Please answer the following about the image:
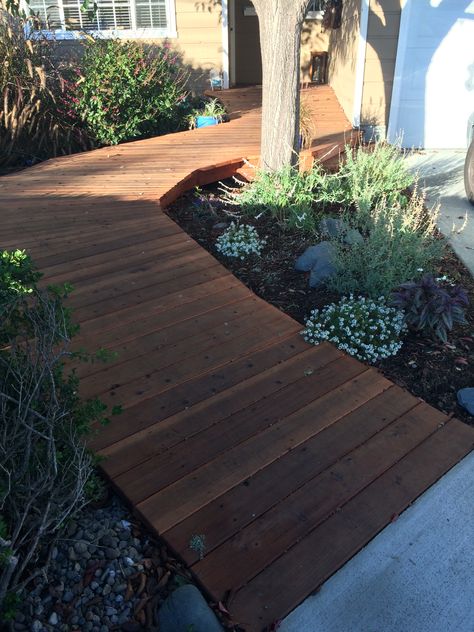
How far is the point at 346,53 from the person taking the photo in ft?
27.1

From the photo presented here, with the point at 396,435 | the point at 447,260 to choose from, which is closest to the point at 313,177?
the point at 447,260

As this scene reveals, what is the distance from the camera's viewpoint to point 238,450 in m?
2.48

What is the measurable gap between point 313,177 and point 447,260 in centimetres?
151

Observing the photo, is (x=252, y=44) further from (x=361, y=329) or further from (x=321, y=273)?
(x=361, y=329)

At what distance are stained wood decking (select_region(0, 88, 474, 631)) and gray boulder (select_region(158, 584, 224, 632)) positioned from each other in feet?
0.36

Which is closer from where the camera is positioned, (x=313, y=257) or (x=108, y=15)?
(x=313, y=257)

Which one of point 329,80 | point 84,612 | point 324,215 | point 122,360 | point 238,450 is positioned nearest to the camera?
point 84,612

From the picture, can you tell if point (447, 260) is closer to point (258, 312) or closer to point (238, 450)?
point (258, 312)

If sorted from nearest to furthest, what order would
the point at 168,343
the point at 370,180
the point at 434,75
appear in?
the point at 168,343 < the point at 370,180 < the point at 434,75

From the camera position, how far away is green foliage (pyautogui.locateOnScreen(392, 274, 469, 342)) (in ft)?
10.6

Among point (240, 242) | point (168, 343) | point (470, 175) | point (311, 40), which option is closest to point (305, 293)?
point (240, 242)

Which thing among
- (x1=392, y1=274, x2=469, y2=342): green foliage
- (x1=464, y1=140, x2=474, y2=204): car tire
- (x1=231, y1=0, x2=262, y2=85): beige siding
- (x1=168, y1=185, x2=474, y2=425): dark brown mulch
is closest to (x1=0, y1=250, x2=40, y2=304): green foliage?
(x1=168, y1=185, x2=474, y2=425): dark brown mulch

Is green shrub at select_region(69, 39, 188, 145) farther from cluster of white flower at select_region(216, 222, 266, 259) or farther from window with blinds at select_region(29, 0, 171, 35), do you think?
cluster of white flower at select_region(216, 222, 266, 259)

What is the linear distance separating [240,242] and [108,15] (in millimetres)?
6587
